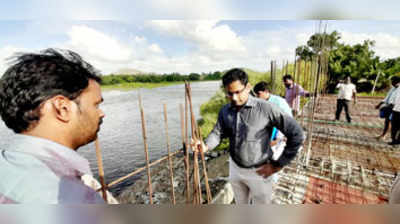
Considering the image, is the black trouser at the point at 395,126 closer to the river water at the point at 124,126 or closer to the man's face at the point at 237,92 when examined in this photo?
the man's face at the point at 237,92

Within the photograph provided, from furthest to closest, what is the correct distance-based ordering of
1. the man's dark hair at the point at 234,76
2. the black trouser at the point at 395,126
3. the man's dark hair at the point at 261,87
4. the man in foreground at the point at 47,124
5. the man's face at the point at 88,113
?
1. the black trouser at the point at 395,126
2. the man's dark hair at the point at 261,87
3. the man's dark hair at the point at 234,76
4. the man's face at the point at 88,113
5. the man in foreground at the point at 47,124

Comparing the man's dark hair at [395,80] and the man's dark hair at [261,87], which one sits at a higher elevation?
the man's dark hair at [395,80]

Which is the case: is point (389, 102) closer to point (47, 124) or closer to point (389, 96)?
point (389, 96)

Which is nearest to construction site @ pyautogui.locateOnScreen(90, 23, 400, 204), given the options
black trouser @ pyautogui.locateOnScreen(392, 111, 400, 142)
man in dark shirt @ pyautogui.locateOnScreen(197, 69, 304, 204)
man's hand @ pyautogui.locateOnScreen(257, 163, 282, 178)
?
black trouser @ pyautogui.locateOnScreen(392, 111, 400, 142)

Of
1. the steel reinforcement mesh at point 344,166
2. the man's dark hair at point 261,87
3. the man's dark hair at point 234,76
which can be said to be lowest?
the steel reinforcement mesh at point 344,166

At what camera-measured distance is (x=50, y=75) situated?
479 millimetres

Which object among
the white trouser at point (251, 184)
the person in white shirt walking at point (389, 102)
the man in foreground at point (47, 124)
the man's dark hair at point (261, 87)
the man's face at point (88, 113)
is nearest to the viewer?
the man in foreground at point (47, 124)

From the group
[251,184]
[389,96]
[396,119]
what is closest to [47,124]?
[251,184]

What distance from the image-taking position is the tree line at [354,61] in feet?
2.97

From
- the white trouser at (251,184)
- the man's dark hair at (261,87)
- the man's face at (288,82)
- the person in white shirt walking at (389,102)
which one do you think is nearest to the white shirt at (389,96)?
the person in white shirt walking at (389,102)

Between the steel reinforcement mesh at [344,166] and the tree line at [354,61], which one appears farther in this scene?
the steel reinforcement mesh at [344,166]

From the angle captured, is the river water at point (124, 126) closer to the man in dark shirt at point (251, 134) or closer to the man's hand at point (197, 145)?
the man in dark shirt at point (251, 134)

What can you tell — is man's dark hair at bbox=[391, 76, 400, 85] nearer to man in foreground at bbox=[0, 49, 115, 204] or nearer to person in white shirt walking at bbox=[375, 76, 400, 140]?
person in white shirt walking at bbox=[375, 76, 400, 140]

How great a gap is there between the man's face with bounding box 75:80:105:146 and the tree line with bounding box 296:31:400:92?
110 centimetres
